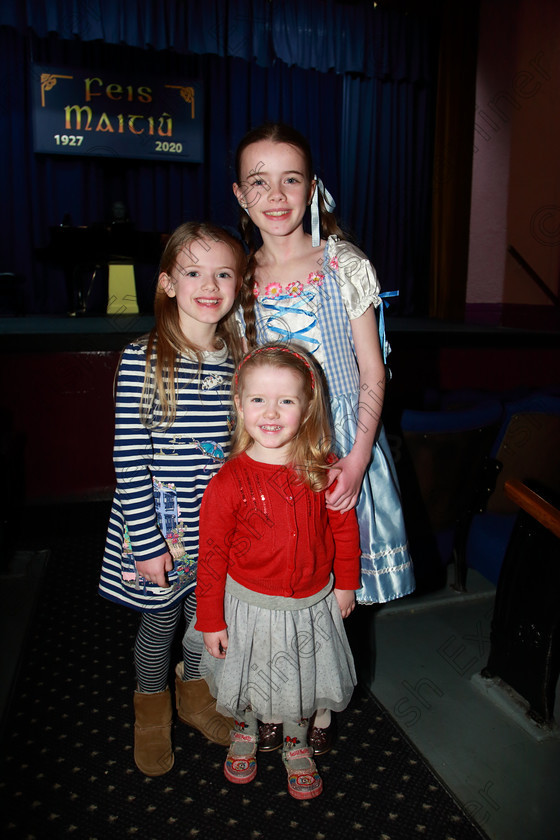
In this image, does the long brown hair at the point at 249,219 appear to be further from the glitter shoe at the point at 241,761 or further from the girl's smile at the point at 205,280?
Result: the glitter shoe at the point at 241,761

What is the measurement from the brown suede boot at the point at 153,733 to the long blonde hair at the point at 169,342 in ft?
1.95

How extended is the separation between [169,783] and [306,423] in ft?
2.46

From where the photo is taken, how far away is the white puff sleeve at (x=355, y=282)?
1.21 meters

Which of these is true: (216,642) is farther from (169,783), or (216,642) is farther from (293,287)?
(293,287)

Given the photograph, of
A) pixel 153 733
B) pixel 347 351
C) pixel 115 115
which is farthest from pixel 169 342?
pixel 115 115

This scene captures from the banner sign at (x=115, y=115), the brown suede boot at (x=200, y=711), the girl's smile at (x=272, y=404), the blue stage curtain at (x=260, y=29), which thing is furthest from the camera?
the banner sign at (x=115, y=115)

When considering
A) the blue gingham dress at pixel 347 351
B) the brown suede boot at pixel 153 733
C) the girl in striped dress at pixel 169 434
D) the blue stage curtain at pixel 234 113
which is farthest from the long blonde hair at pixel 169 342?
the blue stage curtain at pixel 234 113

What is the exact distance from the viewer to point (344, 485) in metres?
1.14

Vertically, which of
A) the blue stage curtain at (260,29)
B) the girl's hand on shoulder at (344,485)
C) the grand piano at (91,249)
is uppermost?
the blue stage curtain at (260,29)

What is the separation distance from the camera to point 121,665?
1.60 meters

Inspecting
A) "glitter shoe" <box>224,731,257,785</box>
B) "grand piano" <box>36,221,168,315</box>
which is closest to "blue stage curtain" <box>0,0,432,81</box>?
"grand piano" <box>36,221,168,315</box>

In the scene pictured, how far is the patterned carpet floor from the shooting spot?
112 cm

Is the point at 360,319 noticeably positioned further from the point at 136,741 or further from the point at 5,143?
the point at 5,143

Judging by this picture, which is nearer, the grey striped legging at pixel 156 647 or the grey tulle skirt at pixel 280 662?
the grey tulle skirt at pixel 280 662
